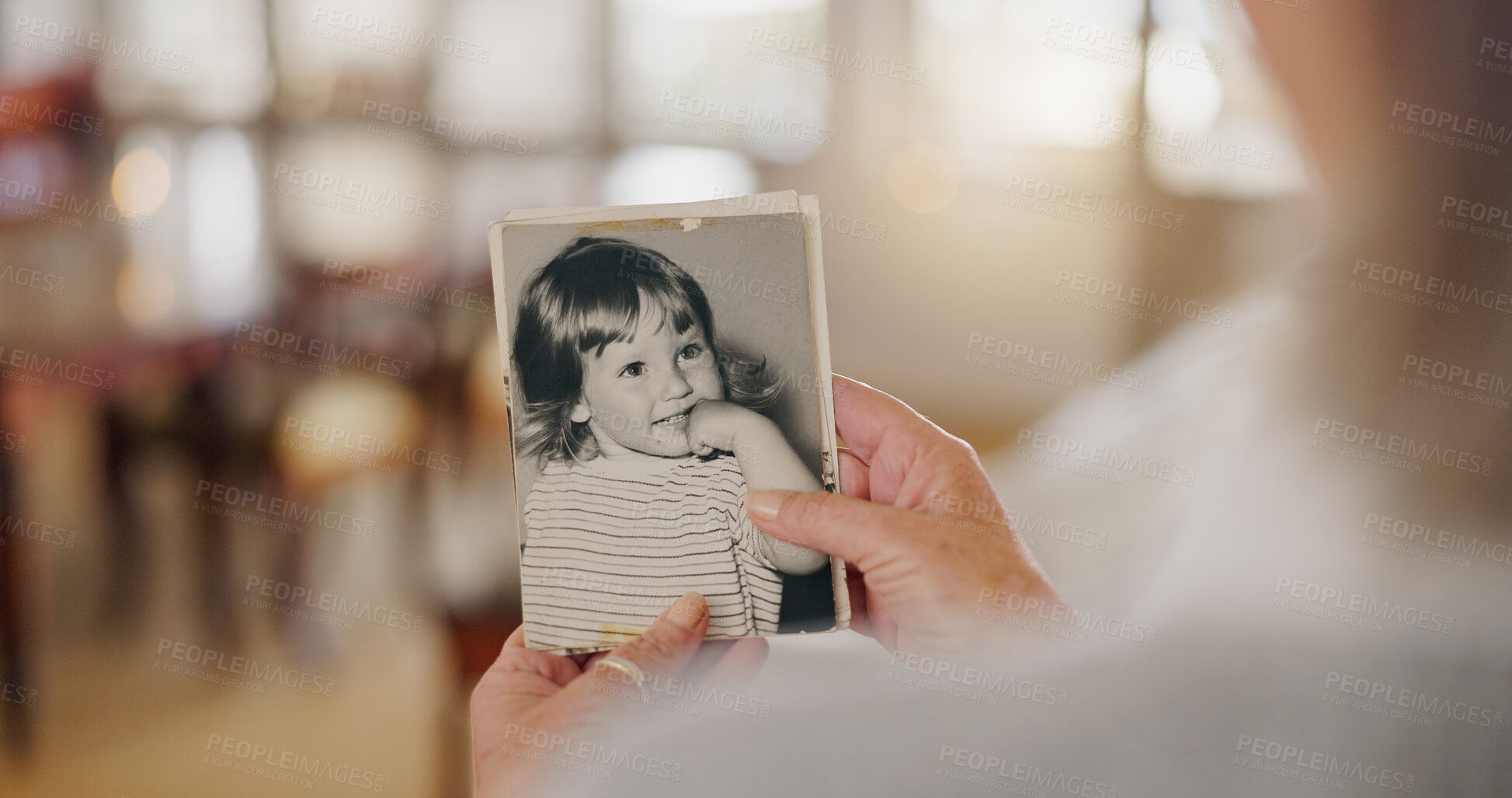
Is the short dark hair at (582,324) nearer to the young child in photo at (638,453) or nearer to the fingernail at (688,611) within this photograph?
the young child in photo at (638,453)

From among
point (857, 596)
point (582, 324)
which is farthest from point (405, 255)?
point (857, 596)

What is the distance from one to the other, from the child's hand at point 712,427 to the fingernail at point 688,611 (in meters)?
0.09

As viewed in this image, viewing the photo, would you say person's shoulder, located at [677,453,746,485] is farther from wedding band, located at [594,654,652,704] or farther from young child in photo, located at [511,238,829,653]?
wedding band, located at [594,654,652,704]

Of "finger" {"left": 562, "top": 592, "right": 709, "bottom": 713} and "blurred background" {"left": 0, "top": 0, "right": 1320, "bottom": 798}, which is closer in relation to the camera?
"finger" {"left": 562, "top": 592, "right": 709, "bottom": 713}

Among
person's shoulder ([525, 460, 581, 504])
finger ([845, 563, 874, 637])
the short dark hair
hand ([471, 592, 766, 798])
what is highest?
the short dark hair

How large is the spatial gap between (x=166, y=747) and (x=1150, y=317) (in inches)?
36.1

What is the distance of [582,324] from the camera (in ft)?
1.59

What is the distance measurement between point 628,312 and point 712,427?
9cm

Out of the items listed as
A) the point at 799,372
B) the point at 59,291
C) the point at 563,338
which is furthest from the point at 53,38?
the point at 799,372

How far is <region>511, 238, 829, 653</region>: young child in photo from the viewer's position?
0.48 m

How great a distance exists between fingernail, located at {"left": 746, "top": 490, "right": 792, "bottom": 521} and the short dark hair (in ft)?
0.18

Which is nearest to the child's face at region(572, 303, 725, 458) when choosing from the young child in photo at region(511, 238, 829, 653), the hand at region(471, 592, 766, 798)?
the young child in photo at region(511, 238, 829, 653)

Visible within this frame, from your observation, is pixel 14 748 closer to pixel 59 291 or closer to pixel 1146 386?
pixel 59 291

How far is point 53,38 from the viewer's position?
66cm
